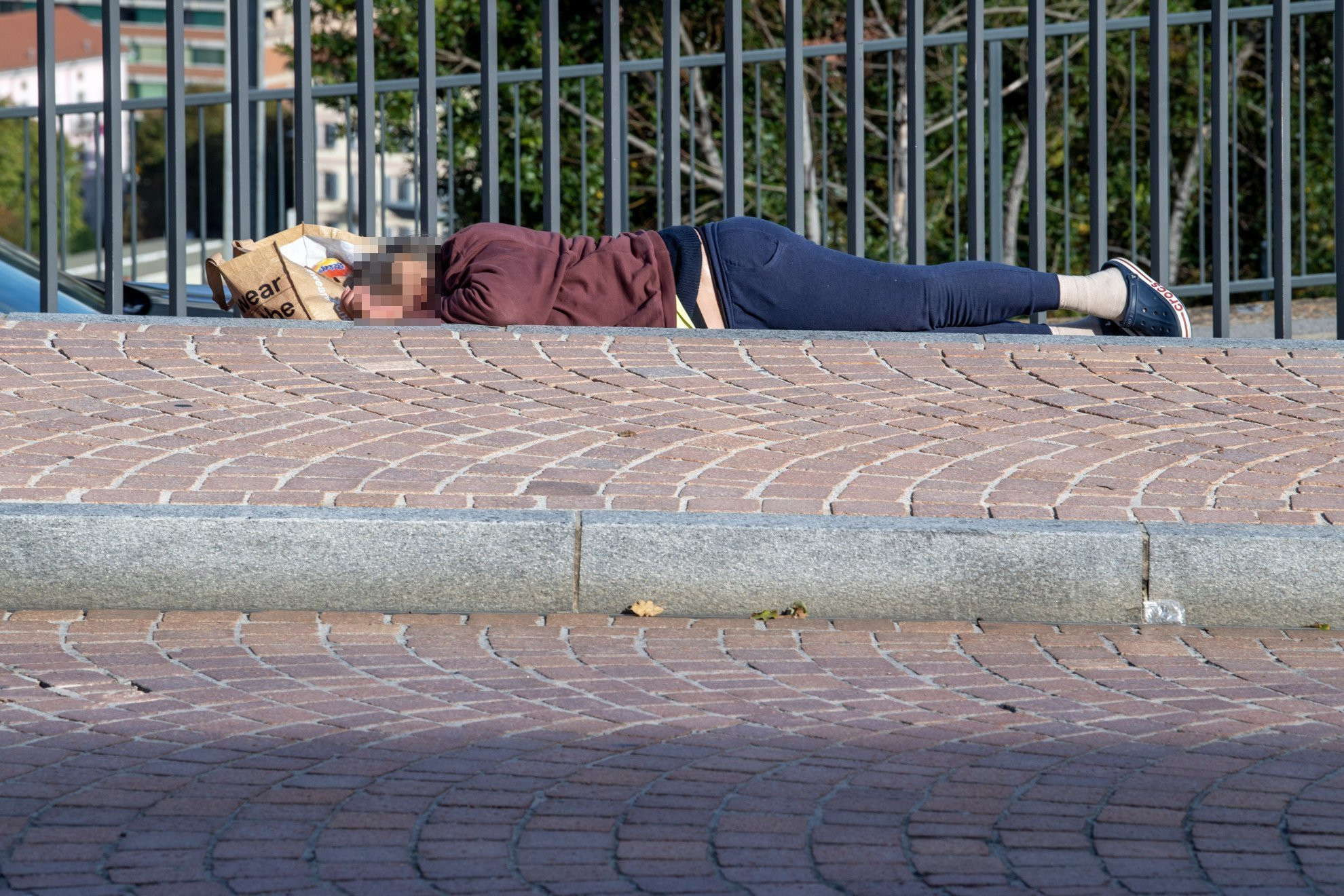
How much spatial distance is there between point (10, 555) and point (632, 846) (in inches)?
86.6

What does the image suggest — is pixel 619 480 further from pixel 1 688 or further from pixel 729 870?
pixel 729 870

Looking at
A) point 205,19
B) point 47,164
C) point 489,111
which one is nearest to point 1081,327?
point 489,111

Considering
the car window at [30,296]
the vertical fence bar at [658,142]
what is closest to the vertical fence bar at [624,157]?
the vertical fence bar at [658,142]

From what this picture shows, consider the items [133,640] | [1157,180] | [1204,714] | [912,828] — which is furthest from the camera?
[1157,180]

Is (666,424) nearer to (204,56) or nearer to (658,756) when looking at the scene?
(658,756)

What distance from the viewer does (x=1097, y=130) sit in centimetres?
680

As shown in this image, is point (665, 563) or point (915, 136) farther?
point (915, 136)

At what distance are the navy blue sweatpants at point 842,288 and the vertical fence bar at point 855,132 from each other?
0.27m

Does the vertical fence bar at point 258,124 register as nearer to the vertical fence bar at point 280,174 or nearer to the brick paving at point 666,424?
the vertical fence bar at point 280,174

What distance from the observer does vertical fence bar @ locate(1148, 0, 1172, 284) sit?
6789 mm

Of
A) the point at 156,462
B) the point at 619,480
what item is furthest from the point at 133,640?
the point at 619,480

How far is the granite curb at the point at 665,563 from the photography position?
14.3ft

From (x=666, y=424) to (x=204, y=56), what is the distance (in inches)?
4640

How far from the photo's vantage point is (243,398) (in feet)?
18.4
